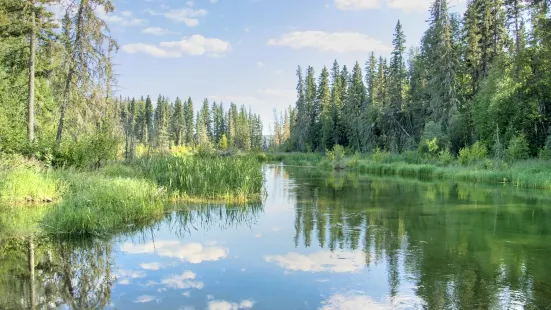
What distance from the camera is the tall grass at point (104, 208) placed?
9.58 meters

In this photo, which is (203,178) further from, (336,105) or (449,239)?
(336,105)

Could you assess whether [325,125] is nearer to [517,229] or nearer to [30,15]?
[30,15]

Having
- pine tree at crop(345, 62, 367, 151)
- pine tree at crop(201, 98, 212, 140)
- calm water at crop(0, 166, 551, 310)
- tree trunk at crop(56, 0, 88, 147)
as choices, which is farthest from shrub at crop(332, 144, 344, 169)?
pine tree at crop(201, 98, 212, 140)

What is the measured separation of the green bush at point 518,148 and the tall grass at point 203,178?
18098mm

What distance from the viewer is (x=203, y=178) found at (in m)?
15.7

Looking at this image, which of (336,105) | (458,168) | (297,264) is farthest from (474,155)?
(336,105)

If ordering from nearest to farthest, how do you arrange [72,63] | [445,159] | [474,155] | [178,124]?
1. [72,63]
2. [474,155]
3. [445,159]
4. [178,124]

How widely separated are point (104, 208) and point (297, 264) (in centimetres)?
584

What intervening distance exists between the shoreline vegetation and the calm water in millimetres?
9671

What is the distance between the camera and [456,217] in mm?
12664

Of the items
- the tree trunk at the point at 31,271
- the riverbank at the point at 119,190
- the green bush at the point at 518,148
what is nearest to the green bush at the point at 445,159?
the green bush at the point at 518,148

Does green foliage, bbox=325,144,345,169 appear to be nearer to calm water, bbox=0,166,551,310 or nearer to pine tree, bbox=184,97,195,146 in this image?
calm water, bbox=0,166,551,310

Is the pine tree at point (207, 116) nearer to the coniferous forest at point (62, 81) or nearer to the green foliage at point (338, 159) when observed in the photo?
the green foliage at point (338, 159)

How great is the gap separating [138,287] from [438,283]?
15.7ft
